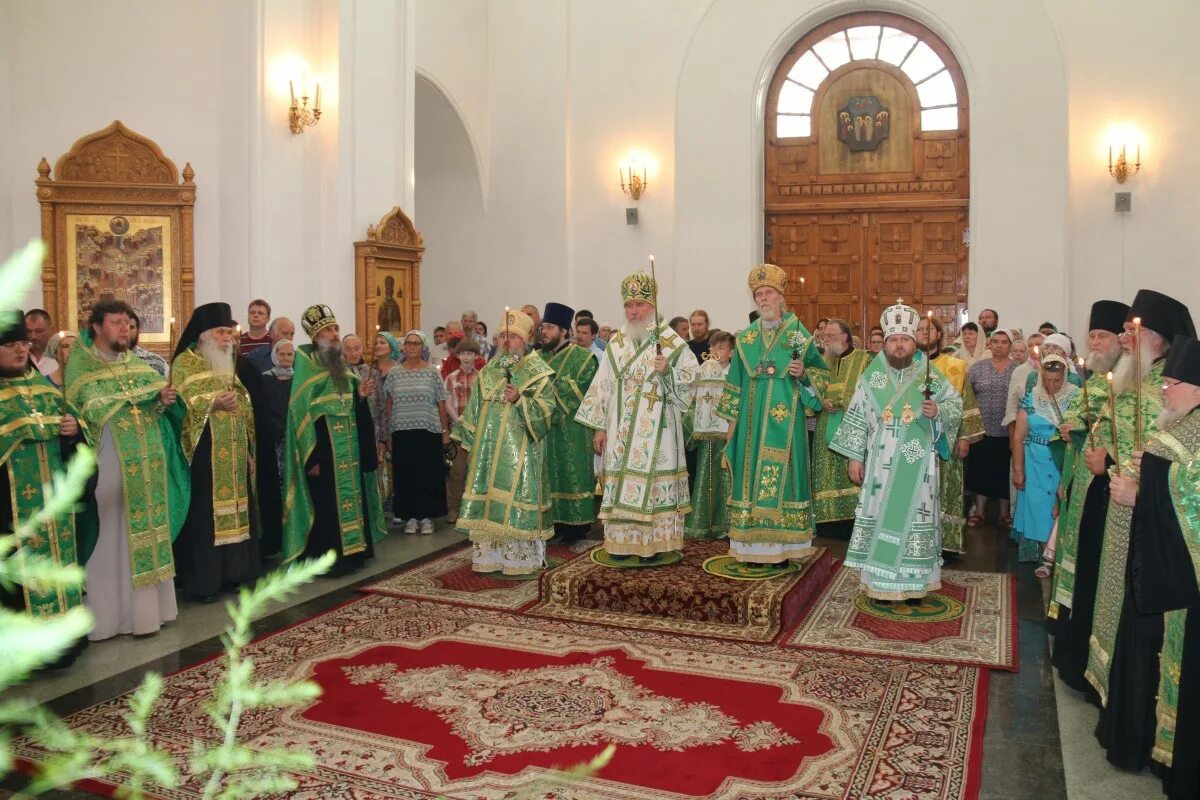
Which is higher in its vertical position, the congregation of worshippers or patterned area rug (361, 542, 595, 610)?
the congregation of worshippers

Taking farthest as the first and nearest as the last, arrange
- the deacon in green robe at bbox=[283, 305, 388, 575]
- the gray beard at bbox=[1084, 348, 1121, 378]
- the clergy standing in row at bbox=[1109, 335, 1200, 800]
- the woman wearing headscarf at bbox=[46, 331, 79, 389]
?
the deacon in green robe at bbox=[283, 305, 388, 575] → the woman wearing headscarf at bbox=[46, 331, 79, 389] → the gray beard at bbox=[1084, 348, 1121, 378] → the clergy standing in row at bbox=[1109, 335, 1200, 800]

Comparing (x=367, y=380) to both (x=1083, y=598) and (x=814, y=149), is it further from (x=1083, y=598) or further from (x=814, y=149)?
(x=814, y=149)

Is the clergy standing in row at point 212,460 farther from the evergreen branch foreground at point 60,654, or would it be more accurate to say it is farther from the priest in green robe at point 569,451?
the evergreen branch foreground at point 60,654

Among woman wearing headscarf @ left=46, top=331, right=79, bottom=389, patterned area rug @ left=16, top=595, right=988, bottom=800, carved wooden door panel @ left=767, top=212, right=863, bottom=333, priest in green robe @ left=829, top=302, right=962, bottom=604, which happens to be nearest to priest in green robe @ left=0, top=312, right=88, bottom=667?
patterned area rug @ left=16, top=595, right=988, bottom=800

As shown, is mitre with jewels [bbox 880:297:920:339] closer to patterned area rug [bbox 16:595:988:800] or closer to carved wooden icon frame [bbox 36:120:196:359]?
patterned area rug [bbox 16:595:988:800]

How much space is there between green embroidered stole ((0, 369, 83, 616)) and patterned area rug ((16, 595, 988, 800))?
82cm

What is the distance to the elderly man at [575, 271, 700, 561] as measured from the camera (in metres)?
6.94

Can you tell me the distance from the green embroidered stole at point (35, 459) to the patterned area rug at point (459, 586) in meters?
2.12

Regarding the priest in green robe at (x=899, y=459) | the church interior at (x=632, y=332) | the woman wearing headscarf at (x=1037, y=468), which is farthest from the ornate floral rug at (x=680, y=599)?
the woman wearing headscarf at (x=1037, y=468)

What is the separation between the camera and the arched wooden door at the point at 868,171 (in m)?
13.1

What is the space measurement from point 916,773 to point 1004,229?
9674 millimetres

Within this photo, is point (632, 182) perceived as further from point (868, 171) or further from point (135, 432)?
point (135, 432)

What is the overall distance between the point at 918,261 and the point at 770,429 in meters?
A: 7.31

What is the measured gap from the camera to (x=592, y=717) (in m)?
4.73
